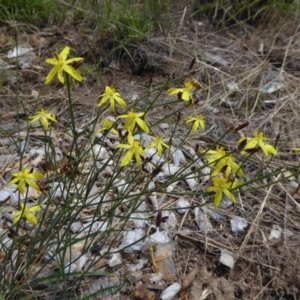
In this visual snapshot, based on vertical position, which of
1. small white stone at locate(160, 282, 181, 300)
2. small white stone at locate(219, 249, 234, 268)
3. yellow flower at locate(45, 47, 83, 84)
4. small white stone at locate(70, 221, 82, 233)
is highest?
yellow flower at locate(45, 47, 83, 84)

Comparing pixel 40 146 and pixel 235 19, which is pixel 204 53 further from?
pixel 40 146

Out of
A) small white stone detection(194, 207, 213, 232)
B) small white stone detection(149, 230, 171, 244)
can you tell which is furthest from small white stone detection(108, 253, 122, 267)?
small white stone detection(194, 207, 213, 232)

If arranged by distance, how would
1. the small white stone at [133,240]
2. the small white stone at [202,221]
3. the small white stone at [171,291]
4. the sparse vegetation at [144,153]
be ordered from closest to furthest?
the sparse vegetation at [144,153] → the small white stone at [171,291] → the small white stone at [133,240] → the small white stone at [202,221]

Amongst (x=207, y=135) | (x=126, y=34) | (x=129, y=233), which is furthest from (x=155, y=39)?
(x=129, y=233)

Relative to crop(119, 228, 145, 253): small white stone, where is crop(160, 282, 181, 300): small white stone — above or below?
below

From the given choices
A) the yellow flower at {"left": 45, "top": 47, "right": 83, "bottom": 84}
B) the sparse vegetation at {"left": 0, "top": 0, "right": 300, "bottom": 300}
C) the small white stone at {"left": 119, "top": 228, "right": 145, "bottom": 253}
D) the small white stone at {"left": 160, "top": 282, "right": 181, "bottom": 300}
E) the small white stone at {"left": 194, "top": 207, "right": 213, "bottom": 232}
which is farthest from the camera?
the small white stone at {"left": 194, "top": 207, "right": 213, "bottom": 232}

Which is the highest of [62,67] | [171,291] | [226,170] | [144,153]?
[62,67]

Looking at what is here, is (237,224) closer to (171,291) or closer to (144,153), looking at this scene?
(171,291)

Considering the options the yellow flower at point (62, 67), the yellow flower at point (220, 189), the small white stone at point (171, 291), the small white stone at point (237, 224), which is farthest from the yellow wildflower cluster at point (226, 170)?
the small white stone at point (237, 224)

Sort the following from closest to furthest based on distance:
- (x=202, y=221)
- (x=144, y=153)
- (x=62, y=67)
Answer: (x=62, y=67)
(x=144, y=153)
(x=202, y=221)

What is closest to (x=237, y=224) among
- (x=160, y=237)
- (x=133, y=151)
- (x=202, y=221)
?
(x=202, y=221)

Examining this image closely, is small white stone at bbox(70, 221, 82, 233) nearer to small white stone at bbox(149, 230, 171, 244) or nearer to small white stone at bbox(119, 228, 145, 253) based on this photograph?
small white stone at bbox(119, 228, 145, 253)

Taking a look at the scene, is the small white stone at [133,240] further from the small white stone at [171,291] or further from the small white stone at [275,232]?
the small white stone at [275,232]
